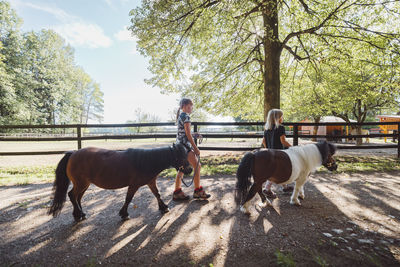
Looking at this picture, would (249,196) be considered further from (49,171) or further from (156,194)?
(49,171)

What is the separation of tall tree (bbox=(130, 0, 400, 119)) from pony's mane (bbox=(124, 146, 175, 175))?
16.6 ft

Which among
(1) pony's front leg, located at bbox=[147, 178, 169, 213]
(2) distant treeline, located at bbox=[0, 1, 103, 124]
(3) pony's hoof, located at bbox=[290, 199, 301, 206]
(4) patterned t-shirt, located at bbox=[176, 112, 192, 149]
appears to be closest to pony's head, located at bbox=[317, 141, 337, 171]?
(3) pony's hoof, located at bbox=[290, 199, 301, 206]

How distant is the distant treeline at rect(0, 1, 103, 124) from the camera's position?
21.3 meters

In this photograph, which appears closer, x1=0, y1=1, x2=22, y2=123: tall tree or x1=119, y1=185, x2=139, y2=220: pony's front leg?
x1=119, y1=185, x2=139, y2=220: pony's front leg

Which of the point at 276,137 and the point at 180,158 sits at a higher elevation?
the point at 276,137

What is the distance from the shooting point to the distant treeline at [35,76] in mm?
21292

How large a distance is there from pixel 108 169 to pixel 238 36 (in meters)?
8.02

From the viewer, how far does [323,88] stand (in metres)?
9.27

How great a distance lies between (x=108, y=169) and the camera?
8.56 feet

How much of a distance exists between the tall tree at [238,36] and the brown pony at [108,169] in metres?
5.15

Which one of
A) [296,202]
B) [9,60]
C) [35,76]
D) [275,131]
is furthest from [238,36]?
[35,76]

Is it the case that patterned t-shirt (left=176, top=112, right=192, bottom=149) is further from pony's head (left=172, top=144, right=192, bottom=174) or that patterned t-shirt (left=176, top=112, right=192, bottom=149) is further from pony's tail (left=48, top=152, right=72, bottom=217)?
pony's tail (left=48, top=152, right=72, bottom=217)

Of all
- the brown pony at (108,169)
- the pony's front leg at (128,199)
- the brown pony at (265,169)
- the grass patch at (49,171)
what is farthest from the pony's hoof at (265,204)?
the grass patch at (49,171)

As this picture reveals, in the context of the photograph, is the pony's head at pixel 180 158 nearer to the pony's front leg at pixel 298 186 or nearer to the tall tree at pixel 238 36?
the pony's front leg at pixel 298 186
